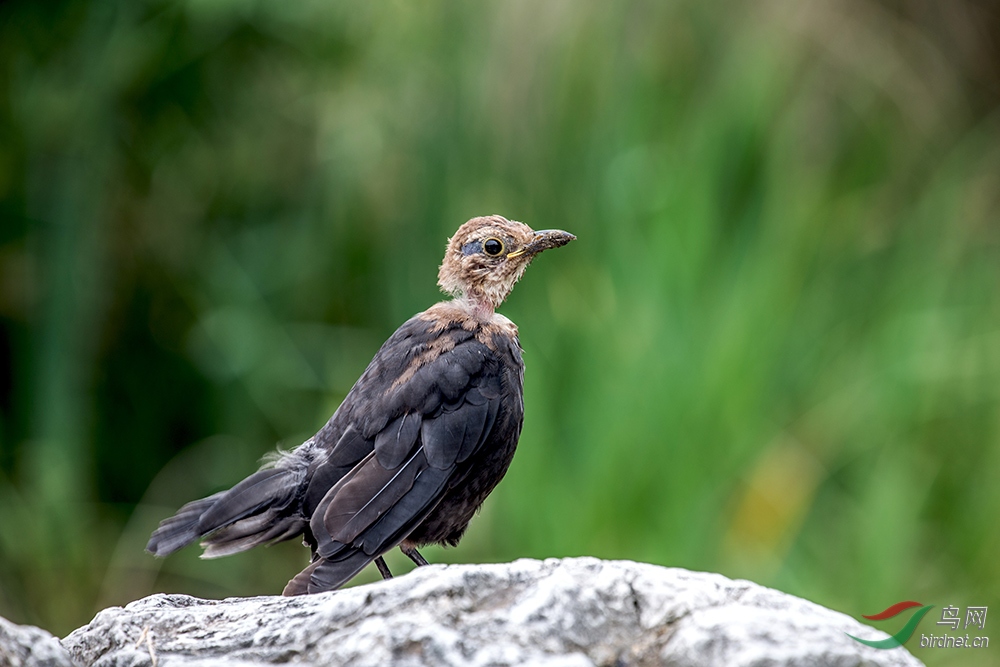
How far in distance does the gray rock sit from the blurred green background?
97.0 inches

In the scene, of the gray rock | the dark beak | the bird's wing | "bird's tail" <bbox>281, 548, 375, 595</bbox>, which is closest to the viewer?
the gray rock

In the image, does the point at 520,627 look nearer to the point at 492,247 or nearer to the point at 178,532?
the point at 178,532

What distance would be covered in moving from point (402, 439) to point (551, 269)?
1985 mm

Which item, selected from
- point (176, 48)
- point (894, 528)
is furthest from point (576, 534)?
point (176, 48)

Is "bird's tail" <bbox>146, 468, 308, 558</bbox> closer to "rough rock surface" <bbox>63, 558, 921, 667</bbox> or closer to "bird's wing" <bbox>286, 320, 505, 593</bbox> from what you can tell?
"bird's wing" <bbox>286, 320, 505, 593</bbox>

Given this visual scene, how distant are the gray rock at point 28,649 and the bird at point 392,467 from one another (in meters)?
0.84

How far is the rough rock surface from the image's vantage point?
2.20 m

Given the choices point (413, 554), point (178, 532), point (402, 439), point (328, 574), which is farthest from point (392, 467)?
point (178, 532)

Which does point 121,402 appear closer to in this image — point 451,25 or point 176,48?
point 176,48

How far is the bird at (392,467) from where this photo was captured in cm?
322

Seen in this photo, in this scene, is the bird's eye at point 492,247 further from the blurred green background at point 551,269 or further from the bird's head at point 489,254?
the blurred green background at point 551,269

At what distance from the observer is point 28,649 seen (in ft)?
7.32

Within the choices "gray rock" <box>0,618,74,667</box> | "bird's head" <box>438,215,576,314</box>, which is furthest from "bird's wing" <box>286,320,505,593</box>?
"gray rock" <box>0,618,74,667</box>

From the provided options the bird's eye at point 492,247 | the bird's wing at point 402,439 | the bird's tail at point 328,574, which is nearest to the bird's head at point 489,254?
the bird's eye at point 492,247
